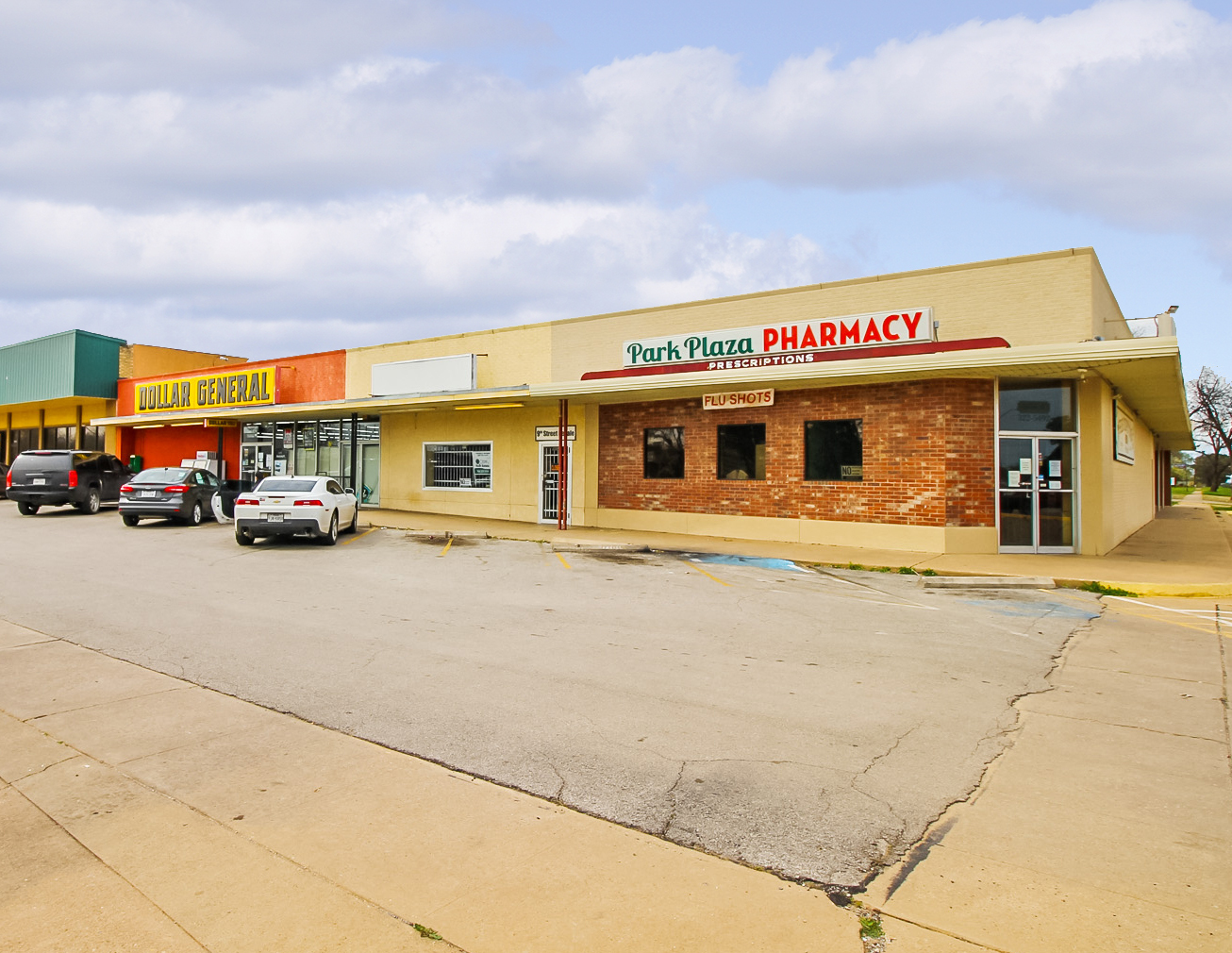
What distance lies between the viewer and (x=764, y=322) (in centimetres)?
1778

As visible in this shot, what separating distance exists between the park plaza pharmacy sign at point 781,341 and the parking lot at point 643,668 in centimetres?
530

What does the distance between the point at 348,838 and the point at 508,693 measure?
2443 millimetres

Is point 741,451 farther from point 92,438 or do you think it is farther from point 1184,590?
point 92,438

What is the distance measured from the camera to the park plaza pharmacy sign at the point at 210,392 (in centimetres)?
2855

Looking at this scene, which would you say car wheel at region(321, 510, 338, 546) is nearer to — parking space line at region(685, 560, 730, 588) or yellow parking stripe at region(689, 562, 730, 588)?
parking space line at region(685, 560, 730, 588)

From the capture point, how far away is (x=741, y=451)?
59.2ft

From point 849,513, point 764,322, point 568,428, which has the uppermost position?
point 764,322

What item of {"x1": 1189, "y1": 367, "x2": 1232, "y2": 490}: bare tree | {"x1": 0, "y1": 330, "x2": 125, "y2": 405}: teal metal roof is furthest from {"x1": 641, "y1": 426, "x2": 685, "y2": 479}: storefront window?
{"x1": 1189, "y1": 367, "x2": 1232, "y2": 490}: bare tree

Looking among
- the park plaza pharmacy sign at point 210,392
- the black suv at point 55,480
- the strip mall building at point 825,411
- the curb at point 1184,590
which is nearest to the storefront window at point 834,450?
the strip mall building at point 825,411

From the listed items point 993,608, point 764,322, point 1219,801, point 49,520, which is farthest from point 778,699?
point 49,520

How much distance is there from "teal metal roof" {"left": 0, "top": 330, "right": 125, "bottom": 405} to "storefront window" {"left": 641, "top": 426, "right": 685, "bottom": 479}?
91.1 ft

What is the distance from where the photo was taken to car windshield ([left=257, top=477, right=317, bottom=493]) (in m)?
16.4

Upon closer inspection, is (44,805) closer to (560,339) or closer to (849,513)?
(849,513)

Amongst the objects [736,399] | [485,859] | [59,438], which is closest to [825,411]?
[736,399]
